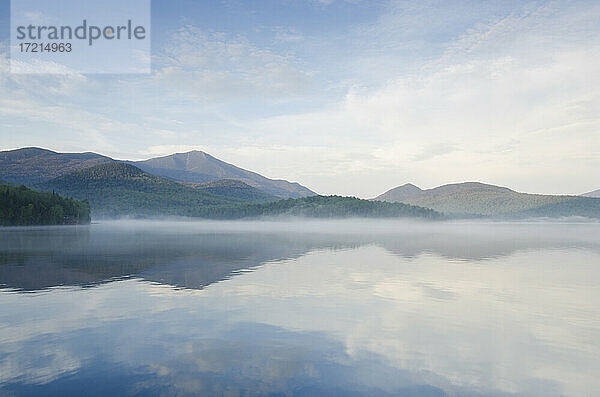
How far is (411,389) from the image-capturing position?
1155cm

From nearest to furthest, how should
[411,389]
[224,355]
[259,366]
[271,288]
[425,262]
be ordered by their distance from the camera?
[411,389], [259,366], [224,355], [271,288], [425,262]

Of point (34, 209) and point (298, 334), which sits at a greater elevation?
point (34, 209)

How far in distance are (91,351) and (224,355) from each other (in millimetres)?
4703

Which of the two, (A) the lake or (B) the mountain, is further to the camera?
(B) the mountain

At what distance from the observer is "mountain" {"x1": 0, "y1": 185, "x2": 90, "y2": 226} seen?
452 feet

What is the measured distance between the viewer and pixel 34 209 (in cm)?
14700

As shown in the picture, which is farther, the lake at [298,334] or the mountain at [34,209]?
the mountain at [34,209]

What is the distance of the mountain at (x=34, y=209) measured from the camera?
138 metres

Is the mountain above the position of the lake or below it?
above

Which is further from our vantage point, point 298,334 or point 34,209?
point 34,209

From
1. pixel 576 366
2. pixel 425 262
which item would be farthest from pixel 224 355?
pixel 425 262

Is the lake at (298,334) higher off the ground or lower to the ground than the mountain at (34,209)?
lower

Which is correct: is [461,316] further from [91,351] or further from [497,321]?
[91,351]

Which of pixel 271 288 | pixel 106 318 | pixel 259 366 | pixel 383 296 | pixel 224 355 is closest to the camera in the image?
pixel 259 366
